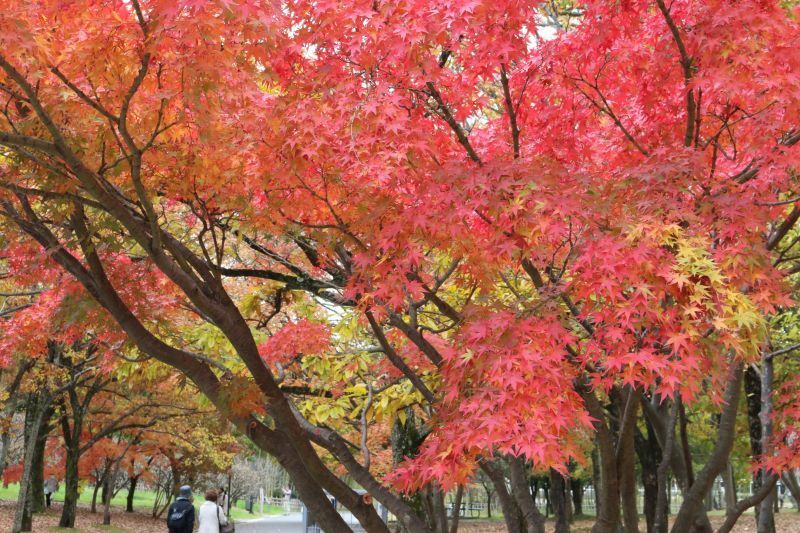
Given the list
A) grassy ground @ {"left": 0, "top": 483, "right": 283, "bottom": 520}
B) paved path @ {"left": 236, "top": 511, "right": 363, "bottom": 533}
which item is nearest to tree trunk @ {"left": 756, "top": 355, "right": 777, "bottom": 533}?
paved path @ {"left": 236, "top": 511, "right": 363, "bottom": 533}

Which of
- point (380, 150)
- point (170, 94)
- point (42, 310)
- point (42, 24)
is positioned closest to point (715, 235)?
point (380, 150)

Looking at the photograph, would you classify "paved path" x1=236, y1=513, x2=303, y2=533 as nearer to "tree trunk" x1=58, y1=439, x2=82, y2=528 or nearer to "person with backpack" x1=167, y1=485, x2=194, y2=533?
"tree trunk" x1=58, y1=439, x2=82, y2=528

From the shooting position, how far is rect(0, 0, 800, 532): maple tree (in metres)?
3.97

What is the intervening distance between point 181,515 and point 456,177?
8.23m

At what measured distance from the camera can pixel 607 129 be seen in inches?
267

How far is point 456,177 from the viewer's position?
4.73 m

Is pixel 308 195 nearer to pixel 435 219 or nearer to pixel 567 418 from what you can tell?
pixel 435 219

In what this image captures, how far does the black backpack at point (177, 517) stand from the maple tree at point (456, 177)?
16.4 feet

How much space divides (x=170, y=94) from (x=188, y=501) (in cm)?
813

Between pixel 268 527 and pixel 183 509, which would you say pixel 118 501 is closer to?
pixel 268 527

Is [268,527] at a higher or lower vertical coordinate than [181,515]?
lower

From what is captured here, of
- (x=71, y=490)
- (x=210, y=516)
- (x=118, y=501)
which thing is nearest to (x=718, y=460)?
(x=210, y=516)

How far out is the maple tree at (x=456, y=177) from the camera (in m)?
3.97

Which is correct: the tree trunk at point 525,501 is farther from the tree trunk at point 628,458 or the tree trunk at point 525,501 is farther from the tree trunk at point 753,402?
the tree trunk at point 753,402
